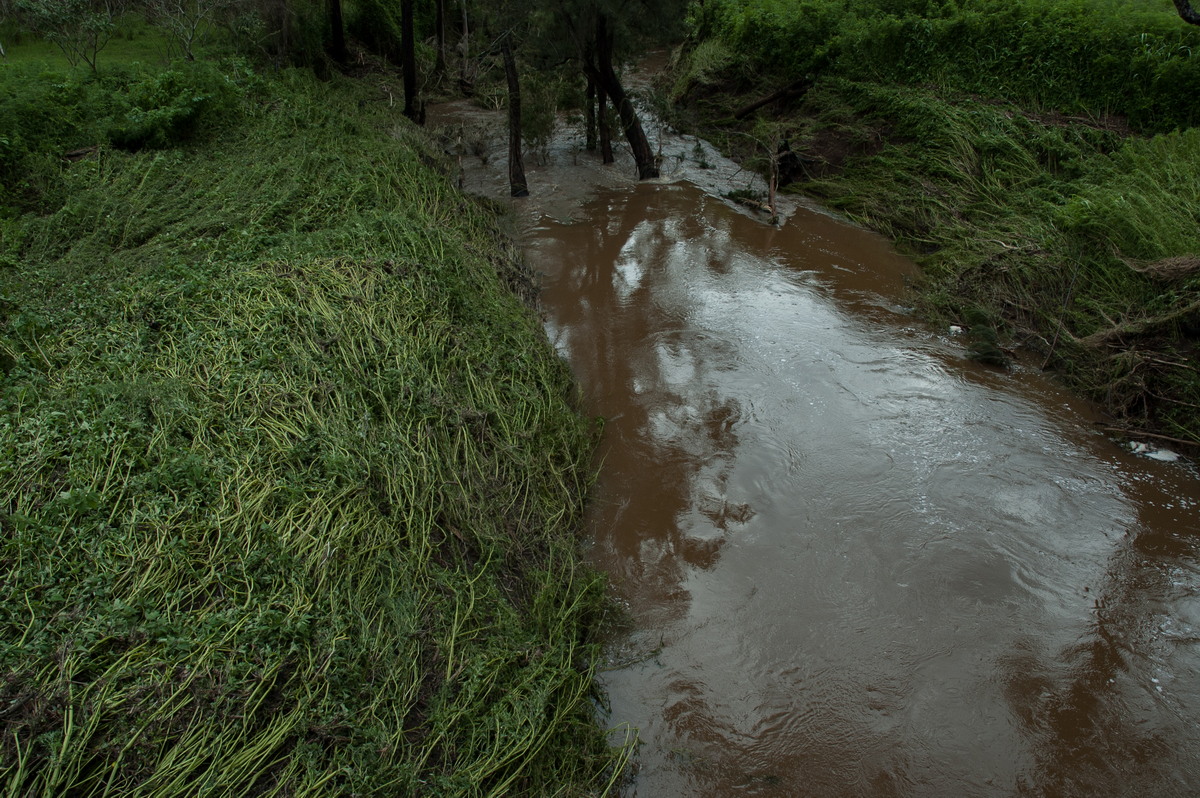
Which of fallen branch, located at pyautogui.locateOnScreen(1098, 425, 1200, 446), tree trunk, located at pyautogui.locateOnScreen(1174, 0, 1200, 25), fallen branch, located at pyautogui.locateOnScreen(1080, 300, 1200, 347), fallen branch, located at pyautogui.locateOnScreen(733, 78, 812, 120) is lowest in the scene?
fallen branch, located at pyautogui.locateOnScreen(1098, 425, 1200, 446)

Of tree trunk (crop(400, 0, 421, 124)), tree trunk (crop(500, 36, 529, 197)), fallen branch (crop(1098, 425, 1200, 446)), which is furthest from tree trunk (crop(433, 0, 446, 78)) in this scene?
fallen branch (crop(1098, 425, 1200, 446))

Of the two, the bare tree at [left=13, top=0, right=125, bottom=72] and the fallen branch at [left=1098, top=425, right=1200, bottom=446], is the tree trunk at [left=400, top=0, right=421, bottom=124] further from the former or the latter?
Result: the fallen branch at [left=1098, top=425, right=1200, bottom=446]

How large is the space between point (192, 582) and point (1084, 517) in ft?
19.9

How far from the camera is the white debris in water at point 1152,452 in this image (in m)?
6.22

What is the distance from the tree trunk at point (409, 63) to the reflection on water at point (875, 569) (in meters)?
8.42

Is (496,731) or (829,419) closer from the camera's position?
(496,731)

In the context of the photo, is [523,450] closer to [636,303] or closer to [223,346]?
[223,346]

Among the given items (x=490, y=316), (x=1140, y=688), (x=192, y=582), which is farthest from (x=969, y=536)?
(x=192, y=582)

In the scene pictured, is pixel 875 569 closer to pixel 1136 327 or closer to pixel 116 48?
pixel 1136 327

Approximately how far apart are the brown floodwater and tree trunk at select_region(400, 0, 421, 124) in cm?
799

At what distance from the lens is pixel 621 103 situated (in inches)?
500

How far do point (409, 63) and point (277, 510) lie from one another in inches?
470

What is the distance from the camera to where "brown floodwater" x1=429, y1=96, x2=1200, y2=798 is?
4012 mm

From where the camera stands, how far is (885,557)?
17.0 feet
